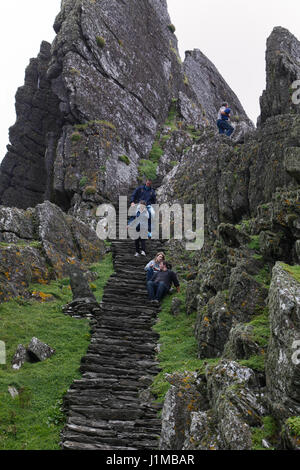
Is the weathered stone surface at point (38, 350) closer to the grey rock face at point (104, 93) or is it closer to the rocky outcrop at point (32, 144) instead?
the grey rock face at point (104, 93)

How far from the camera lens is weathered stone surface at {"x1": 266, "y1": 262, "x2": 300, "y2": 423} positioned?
30.3ft

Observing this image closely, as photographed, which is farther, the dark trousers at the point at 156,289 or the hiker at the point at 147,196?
the hiker at the point at 147,196

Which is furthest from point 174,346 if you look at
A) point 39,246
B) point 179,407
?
point 39,246

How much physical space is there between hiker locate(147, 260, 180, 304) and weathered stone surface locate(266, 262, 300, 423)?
38.4 feet

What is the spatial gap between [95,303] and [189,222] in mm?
12030

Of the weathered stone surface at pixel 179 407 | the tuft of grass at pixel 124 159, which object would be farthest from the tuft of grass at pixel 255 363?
the tuft of grass at pixel 124 159

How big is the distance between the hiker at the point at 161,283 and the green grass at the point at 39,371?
8.20 ft

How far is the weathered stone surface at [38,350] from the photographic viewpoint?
15742 millimetres

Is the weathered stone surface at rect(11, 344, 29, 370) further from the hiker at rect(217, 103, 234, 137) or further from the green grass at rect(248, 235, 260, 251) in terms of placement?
the hiker at rect(217, 103, 234, 137)

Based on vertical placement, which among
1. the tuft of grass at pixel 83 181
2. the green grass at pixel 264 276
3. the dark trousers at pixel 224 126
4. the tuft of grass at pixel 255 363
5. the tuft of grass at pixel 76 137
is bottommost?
the tuft of grass at pixel 255 363

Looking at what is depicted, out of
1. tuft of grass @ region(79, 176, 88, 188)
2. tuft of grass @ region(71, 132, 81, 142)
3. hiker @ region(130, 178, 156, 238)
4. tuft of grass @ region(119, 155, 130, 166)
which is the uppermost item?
tuft of grass @ region(71, 132, 81, 142)

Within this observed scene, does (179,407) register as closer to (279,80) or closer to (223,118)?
(279,80)

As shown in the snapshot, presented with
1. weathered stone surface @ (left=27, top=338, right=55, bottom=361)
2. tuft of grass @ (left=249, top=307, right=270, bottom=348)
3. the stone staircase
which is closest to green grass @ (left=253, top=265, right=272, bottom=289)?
tuft of grass @ (left=249, top=307, right=270, bottom=348)

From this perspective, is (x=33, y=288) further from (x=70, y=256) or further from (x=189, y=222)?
(x=189, y=222)
